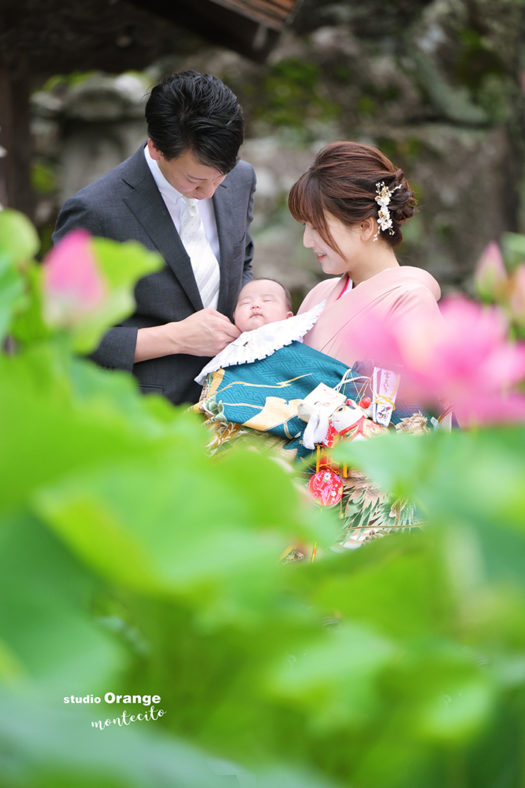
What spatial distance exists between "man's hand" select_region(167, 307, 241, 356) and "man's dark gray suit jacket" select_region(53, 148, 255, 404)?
0.10 meters

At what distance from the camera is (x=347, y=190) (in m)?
1.70

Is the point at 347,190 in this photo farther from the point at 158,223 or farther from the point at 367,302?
the point at 158,223

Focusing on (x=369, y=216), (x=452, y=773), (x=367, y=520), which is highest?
(x=369, y=216)

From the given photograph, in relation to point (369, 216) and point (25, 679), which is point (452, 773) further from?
point (369, 216)

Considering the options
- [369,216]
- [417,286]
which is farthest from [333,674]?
[369,216]

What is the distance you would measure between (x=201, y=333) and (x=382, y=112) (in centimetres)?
364

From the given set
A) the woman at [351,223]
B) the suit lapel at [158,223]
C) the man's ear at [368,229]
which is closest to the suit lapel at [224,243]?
Answer: the suit lapel at [158,223]

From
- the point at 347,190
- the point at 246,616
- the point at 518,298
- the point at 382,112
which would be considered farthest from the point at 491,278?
the point at 382,112

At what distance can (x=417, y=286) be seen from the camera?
1.61m

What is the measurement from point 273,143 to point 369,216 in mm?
3111

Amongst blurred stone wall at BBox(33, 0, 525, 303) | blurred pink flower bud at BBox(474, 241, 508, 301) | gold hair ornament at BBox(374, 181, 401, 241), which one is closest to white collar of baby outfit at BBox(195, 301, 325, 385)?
gold hair ornament at BBox(374, 181, 401, 241)

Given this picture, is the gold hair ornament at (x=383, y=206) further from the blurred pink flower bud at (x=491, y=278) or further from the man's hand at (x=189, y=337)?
the blurred pink flower bud at (x=491, y=278)

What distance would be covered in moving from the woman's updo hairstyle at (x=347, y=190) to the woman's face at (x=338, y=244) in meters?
0.01

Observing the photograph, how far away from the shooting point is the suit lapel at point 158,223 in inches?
72.0
